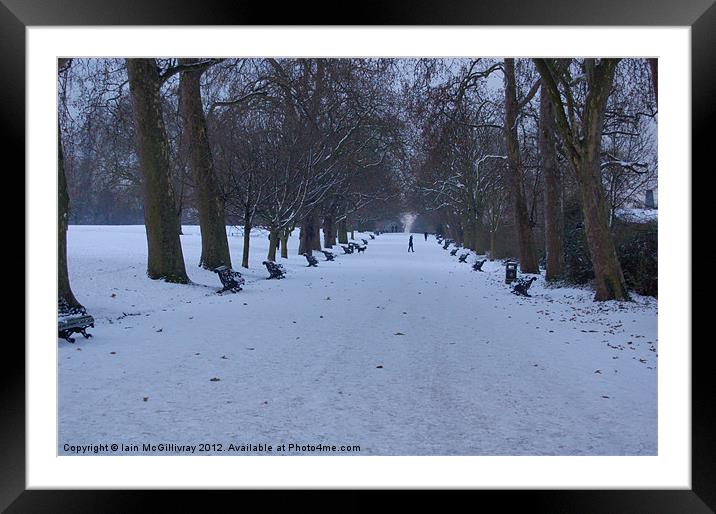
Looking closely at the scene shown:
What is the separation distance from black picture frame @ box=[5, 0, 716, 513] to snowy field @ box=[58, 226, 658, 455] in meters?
0.91

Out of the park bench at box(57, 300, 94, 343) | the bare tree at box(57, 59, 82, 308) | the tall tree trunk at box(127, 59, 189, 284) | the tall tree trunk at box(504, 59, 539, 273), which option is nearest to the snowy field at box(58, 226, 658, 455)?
the park bench at box(57, 300, 94, 343)

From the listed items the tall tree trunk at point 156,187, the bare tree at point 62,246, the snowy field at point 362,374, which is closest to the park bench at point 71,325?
the snowy field at point 362,374

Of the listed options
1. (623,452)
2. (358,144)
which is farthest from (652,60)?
(358,144)

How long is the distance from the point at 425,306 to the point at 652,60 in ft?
23.9

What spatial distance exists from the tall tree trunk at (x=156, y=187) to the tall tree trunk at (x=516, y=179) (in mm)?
13603

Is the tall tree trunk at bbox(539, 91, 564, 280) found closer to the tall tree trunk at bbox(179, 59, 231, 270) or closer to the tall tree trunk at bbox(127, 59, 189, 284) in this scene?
the tall tree trunk at bbox(179, 59, 231, 270)

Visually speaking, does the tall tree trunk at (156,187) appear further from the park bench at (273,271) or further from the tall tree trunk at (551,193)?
the tall tree trunk at (551,193)

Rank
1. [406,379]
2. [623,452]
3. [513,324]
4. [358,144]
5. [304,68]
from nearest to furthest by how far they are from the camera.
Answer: [623,452] → [406,379] → [513,324] → [304,68] → [358,144]

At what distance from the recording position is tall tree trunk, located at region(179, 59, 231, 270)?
22859 mm

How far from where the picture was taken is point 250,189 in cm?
2723

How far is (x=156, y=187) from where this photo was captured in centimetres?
1884

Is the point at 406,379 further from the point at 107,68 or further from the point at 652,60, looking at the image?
the point at 107,68
